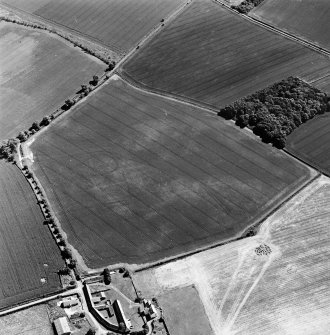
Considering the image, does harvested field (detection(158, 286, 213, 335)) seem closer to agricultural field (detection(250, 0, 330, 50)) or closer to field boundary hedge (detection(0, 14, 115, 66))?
field boundary hedge (detection(0, 14, 115, 66))

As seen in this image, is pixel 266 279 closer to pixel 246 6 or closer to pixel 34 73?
pixel 34 73

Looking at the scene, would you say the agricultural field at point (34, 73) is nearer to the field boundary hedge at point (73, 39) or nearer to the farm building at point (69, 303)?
the field boundary hedge at point (73, 39)

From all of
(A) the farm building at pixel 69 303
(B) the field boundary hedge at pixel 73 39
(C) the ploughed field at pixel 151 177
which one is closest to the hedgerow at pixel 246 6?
(B) the field boundary hedge at pixel 73 39

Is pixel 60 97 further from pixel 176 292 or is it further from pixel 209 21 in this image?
pixel 176 292

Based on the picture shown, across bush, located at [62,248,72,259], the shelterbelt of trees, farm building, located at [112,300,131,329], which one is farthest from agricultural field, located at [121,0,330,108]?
farm building, located at [112,300,131,329]

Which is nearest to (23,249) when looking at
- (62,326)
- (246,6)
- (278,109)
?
(62,326)

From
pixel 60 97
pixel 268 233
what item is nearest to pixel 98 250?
pixel 268 233

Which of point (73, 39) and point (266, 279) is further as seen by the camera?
point (73, 39)
